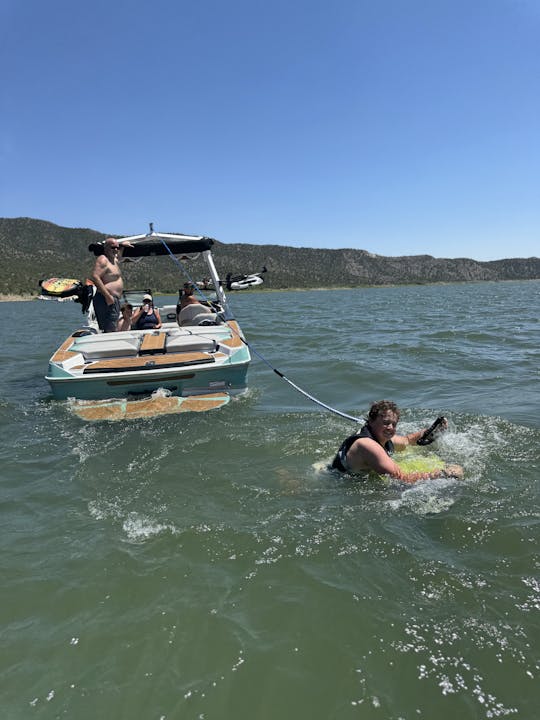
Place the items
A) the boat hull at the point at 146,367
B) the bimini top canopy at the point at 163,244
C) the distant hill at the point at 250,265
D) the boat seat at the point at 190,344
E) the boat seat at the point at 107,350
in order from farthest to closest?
the distant hill at the point at 250,265, the bimini top canopy at the point at 163,244, the boat seat at the point at 190,344, the boat seat at the point at 107,350, the boat hull at the point at 146,367

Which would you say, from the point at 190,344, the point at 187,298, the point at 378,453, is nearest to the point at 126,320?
the point at 187,298

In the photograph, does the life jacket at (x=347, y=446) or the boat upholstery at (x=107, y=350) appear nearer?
the life jacket at (x=347, y=446)

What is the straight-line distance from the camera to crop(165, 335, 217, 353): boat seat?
8078mm

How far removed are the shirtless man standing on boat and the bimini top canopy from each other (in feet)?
4.13

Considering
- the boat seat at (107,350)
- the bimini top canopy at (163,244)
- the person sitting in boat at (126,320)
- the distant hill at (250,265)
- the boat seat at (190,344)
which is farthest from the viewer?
the distant hill at (250,265)

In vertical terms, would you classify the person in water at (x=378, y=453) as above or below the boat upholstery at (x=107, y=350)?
below

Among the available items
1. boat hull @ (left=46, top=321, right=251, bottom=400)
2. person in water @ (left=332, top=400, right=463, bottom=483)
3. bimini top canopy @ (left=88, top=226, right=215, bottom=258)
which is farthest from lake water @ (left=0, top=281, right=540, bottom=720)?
bimini top canopy @ (left=88, top=226, right=215, bottom=258)

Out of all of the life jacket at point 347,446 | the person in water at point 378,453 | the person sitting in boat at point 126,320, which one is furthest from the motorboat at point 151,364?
the person in water at point 378,453

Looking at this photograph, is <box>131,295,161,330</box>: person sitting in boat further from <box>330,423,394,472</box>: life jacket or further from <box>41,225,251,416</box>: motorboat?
<box>330,423,394,472</box>: life jacket

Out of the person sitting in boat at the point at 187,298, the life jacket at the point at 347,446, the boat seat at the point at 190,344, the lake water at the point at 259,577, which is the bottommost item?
the lake water at the point at 259,577

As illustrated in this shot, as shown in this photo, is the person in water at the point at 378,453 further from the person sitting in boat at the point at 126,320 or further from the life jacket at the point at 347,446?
the person sitting in boat at the point at 126,320

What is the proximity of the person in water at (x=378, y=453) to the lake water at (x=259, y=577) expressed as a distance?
0.13 meters

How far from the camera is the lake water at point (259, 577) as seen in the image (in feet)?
7.79

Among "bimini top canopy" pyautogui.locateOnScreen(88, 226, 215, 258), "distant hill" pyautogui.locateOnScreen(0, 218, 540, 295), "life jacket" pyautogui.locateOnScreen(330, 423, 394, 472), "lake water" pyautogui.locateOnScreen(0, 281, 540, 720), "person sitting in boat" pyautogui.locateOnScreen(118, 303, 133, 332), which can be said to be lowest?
"lake water" pyautogui.locateOnScreen(0, 281, 540, 720)
